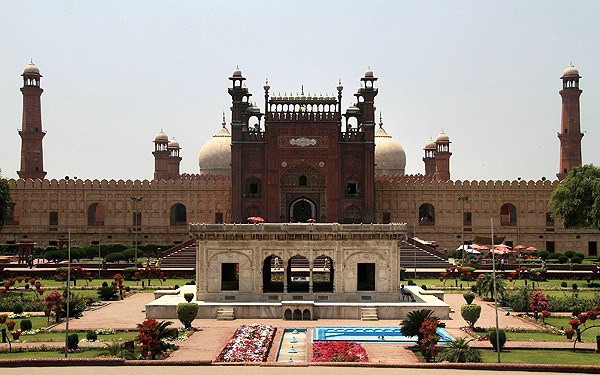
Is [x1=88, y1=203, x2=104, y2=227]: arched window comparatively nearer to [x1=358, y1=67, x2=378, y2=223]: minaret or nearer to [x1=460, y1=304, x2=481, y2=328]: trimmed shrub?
[x1=358, y1=67, x2=378, y2=223]: minaret

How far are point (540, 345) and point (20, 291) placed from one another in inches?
1010

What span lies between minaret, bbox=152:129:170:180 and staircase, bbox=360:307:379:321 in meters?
49.2

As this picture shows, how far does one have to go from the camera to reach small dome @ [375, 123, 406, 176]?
7446cm

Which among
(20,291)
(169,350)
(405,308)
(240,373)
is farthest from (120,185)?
(240,373)

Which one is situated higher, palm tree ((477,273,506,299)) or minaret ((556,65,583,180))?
minaret ((556,65,583,180))

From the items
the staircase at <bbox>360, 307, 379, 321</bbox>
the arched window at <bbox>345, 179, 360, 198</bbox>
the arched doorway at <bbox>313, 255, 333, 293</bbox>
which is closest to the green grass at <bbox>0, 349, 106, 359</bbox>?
the staircase at <bbox>360, 307, 379, 321</bbox>

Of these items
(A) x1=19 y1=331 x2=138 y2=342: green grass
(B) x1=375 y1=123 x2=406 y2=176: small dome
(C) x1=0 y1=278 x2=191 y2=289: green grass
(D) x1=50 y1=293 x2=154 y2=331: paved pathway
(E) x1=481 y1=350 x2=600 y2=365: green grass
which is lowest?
(E) x1=481 y1=350 x2=600 y2=365: green grass

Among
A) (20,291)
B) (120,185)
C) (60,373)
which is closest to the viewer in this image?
(60,373)

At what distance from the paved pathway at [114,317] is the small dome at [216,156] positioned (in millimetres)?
37725

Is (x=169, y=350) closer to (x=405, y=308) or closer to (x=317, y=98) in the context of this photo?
(x=405, y=308)

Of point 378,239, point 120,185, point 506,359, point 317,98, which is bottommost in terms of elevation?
point 506,359

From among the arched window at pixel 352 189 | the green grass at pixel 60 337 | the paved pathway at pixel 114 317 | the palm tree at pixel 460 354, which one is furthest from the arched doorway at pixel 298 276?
the palm tree at pixel 460 354

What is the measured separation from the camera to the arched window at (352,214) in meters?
57.4

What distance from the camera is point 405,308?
31625mm
